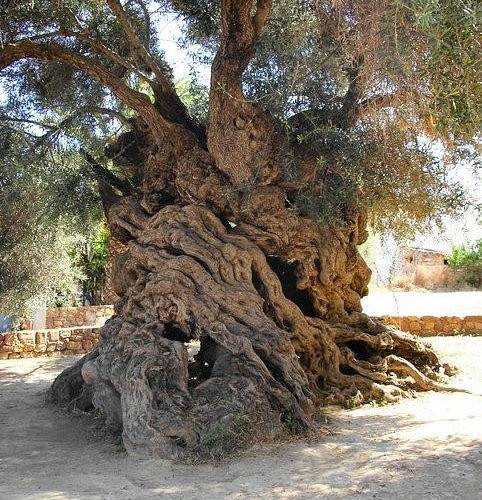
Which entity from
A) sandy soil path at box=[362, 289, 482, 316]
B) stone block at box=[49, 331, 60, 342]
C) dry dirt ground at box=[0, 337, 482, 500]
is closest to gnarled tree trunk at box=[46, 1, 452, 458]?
dry dirt ground at box=[0, 337, 482, 500]

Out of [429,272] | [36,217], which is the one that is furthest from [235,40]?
[429,272]

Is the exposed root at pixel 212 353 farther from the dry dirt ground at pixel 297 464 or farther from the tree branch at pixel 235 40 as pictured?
the tree branch at pixel 235 40

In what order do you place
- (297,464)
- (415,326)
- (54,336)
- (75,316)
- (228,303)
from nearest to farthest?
(297,464) < (228,303) < (54,336) < (415,326) < (75,316)

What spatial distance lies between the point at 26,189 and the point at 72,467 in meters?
5.24

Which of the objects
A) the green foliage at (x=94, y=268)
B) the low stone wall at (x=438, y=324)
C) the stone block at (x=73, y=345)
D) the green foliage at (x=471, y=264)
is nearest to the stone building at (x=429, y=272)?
the green foliage at (x=471, y=264)

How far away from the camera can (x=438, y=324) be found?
611 inches

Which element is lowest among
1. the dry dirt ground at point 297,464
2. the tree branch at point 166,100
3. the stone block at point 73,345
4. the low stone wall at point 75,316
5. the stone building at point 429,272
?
the dry dirt ground at point 297,464

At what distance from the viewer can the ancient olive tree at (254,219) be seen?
7.18 m

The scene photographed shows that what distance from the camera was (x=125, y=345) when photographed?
7836mm

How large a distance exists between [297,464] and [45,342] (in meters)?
10.1

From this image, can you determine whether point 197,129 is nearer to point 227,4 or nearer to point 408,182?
point 227,4

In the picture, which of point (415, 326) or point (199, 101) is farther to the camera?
point (415, 326)

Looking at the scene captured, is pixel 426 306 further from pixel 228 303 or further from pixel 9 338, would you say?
pixel 228 303

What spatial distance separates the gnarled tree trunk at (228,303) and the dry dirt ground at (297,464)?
0.41 meters
